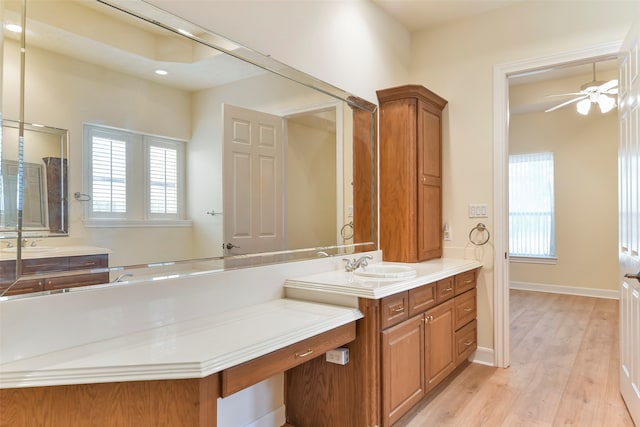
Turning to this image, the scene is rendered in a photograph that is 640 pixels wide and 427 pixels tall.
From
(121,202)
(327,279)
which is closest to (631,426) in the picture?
(327,279)

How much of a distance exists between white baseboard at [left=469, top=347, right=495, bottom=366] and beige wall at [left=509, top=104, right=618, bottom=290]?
355 centimetres

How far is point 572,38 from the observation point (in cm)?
281

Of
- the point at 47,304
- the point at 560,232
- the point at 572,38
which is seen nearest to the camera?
the point at 47,304

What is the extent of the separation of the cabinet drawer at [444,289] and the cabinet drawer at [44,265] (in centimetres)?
202

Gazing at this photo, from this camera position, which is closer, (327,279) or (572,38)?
(327,279)

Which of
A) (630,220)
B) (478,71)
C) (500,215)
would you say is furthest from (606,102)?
(630,220)

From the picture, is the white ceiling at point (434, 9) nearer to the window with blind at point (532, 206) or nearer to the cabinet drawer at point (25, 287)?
the cabinet drawer at point (25, 287)

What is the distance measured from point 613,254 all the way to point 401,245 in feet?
13.9

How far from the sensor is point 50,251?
1238mm

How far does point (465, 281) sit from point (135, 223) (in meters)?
2.35

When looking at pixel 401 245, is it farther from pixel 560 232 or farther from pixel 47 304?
pixel 560 232

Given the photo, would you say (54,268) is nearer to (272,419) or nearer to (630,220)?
(272,419)

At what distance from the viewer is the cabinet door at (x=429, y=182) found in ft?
9.80

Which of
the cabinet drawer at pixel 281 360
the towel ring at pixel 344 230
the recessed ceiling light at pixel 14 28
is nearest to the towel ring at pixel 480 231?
the towel ring at pixel 344 230
